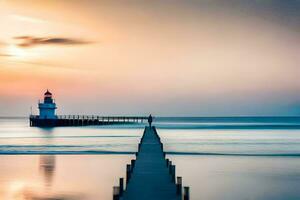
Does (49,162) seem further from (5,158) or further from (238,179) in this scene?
(238,179)

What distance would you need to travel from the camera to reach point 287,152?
111 ft

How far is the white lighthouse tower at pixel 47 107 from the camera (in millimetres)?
72188

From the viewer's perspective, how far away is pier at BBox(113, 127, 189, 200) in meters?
12.1

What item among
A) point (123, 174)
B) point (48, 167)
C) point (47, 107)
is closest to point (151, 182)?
point (123, 174)

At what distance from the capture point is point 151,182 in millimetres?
14195

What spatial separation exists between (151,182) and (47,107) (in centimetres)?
6195

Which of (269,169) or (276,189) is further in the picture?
(269,169)

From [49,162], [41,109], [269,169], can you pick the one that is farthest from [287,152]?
[41,109]

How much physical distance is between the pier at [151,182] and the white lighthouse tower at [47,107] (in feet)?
175

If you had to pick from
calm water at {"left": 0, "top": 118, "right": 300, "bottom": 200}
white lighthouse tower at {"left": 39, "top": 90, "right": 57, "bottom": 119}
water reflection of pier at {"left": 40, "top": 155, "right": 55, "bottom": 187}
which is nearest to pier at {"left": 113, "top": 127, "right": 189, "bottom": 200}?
calm water at {"left": 0, "top": 118, "right": 300, "bottom": 200}

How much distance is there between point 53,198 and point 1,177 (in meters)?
5.65

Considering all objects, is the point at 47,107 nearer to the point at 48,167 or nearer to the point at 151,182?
the point at 48,167

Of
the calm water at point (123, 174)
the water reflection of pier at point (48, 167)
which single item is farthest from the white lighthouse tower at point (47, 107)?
the water reflection of pier at point (48, 167)

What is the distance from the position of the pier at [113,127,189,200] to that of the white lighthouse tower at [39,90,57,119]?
175ft
